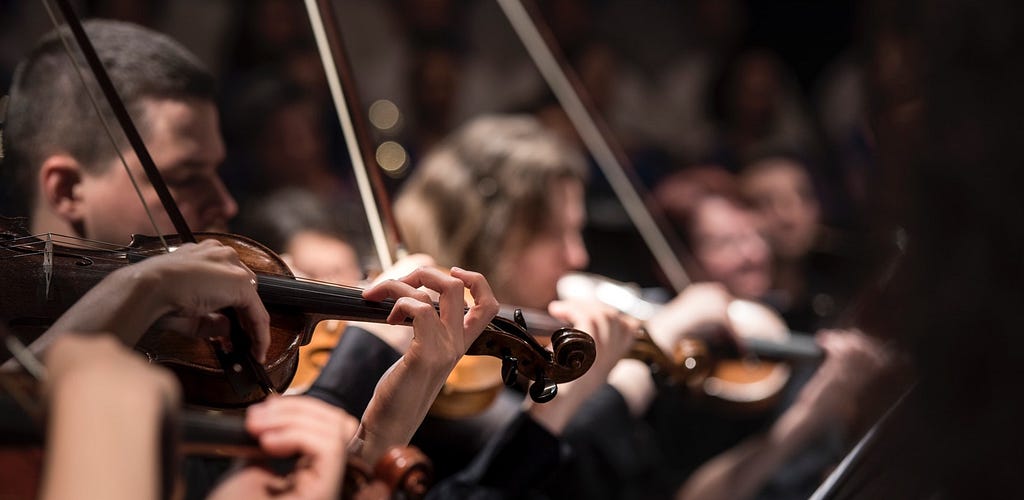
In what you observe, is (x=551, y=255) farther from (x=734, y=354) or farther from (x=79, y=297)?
(x=79, y=297)

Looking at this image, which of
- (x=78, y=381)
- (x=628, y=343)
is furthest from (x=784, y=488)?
(x=78, y=381)

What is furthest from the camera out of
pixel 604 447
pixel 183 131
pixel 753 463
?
pixel 753 463

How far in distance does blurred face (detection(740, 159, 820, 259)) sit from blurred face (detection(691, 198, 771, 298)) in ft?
0.71

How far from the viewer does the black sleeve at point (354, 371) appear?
0.91m

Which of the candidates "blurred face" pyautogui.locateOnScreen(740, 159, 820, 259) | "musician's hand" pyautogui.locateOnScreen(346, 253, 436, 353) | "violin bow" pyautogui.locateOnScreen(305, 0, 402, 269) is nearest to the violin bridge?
"musician's hand" pyautogui.locateOnScreen(346, 253, 436, 353)

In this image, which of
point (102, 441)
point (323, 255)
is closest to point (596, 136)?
point (323, 255)

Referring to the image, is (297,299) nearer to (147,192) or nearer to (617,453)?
(147,192)

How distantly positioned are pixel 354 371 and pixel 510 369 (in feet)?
0.42

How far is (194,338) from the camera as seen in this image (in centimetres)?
76

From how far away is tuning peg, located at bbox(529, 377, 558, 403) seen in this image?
3.12ft

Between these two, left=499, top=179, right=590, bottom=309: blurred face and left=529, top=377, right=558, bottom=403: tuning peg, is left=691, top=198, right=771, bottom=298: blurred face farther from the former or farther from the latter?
left=529, top=377, right=558, bottom=403: tuning peg

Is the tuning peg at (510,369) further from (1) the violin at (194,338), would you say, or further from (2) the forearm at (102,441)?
(2) the forearm at (102,441)

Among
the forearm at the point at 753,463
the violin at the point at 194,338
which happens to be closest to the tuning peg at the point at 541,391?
the violin at the point at 194,338

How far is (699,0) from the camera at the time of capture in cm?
413
